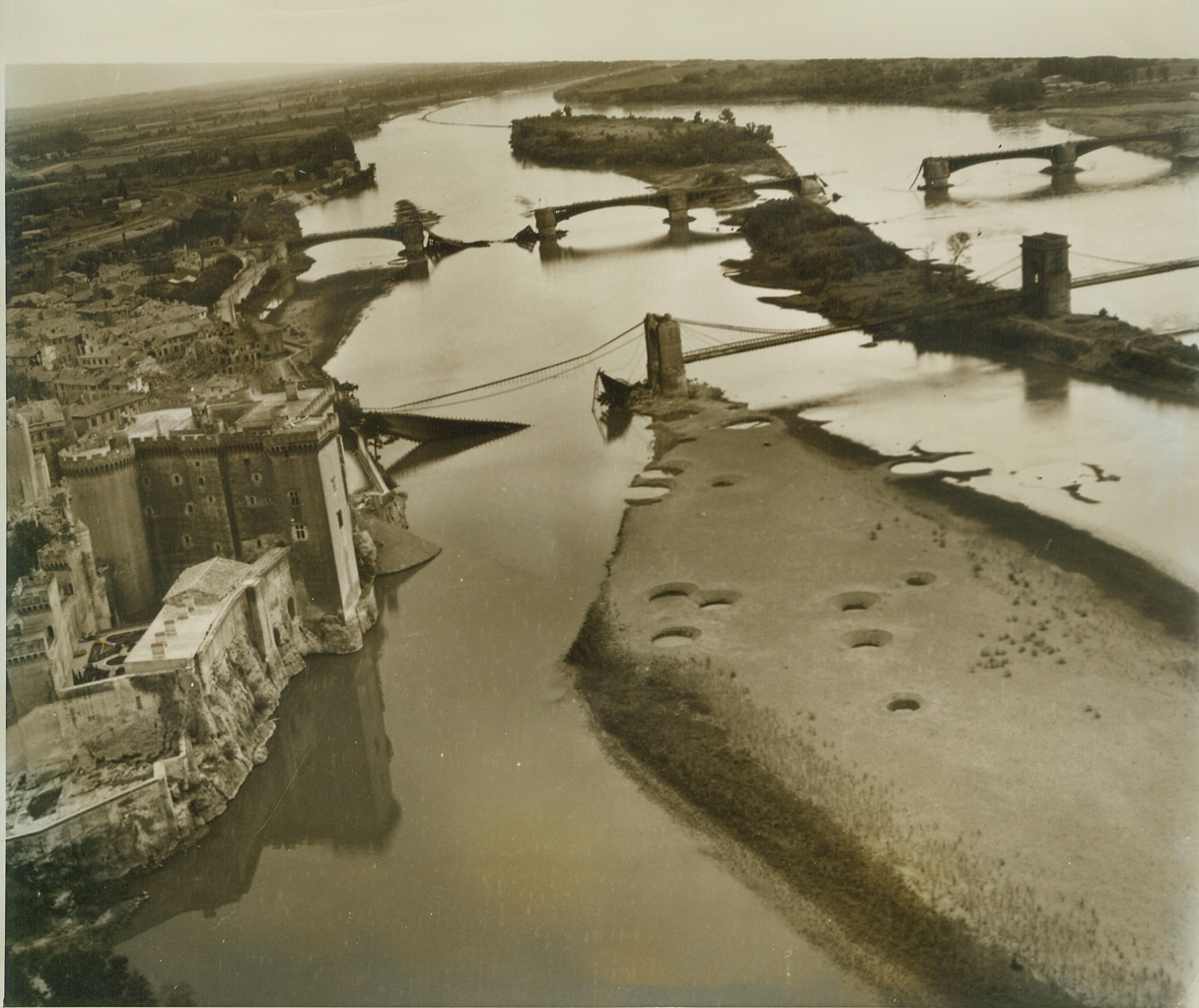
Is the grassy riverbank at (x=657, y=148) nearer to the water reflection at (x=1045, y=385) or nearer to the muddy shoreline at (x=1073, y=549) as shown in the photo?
the water reflection at (x=1045, y=385)

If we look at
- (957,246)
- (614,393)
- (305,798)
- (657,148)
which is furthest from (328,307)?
(957,246)

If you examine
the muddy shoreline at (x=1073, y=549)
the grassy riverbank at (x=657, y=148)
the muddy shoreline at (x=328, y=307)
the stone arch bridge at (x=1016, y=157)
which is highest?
the grassy riverbank at (x=657, y=148)

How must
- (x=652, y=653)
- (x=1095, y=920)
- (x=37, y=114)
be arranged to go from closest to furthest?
1. (x=1095, y=920)
2. (x=37, y=114)
3. (x=652, y=653)

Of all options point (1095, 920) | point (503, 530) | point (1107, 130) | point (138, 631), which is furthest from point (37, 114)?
point (1107, 130)

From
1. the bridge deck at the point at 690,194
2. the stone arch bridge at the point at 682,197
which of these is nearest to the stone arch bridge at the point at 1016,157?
the stone arch bridge at the point at 682,197

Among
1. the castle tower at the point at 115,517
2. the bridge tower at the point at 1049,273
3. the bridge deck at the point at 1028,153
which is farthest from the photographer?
the bridge tower at the point at 1049,273

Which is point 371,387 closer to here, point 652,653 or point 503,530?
point 503,530
